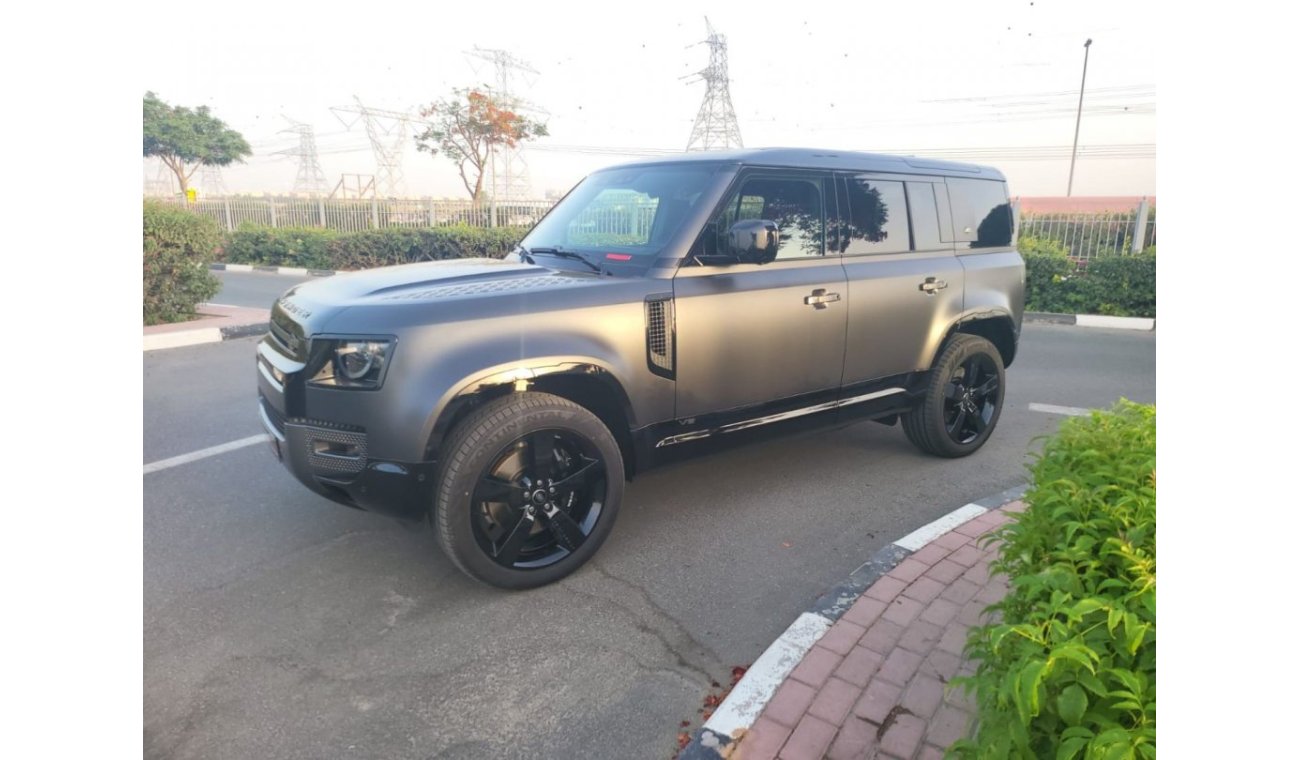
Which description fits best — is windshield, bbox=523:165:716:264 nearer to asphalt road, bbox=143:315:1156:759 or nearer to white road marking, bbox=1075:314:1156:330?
asphalt road, bbox=143:315:1156:759

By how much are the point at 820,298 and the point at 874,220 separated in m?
0.78

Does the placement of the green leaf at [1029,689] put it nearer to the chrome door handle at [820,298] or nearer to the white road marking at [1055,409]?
the chrome door handle at [820,298]

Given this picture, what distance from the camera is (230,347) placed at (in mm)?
9344

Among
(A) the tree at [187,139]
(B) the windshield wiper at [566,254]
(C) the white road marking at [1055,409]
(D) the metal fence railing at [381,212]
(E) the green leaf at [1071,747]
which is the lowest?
(E) the green leaf at [1071,747]

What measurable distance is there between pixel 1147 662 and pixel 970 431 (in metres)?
4.29

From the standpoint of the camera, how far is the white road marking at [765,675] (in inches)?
99.9

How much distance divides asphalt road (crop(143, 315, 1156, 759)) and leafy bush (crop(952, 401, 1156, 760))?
50.0 inches

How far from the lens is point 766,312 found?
4.00m

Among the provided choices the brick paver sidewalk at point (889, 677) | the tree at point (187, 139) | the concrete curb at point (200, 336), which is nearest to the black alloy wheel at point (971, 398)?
the brick paver sidewalk at point (889, 677)

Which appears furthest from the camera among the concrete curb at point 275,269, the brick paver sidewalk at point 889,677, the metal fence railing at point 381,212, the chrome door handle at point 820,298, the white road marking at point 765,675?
the metal fence railing at point 381,212

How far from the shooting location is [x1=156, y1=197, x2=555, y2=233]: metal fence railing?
21.9m

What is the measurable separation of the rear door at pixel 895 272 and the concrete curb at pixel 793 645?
3.24 ft

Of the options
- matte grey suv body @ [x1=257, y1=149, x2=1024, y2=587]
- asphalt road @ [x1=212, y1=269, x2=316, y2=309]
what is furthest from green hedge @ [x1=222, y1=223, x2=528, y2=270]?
matte grey suv body @ [x1=257, y1=149, x2=1024, y2=587]

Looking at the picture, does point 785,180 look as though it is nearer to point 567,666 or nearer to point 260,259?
point 567,666
